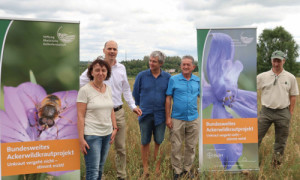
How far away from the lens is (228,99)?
13.8ft

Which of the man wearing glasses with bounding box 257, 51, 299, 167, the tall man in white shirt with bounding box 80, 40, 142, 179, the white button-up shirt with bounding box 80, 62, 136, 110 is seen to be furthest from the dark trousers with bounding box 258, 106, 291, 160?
the white button-up shirt with bounding box 80, 62, 136, 110

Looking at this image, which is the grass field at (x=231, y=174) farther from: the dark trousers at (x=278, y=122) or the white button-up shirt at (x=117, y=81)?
the white button-up shirt at (x=117, y=81)

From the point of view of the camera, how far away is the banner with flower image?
4.13 meters

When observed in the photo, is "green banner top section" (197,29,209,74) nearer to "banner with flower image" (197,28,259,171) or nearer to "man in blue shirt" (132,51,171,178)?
"banner with flower image" (197,28,259,171)

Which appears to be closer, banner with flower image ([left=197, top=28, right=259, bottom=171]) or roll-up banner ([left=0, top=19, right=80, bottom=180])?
roll-up banner ([left=0, top=19, right=80, bottom=180])

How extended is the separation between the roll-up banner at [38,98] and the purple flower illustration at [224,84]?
2073 mm

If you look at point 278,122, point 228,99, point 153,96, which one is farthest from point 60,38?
point 278,122

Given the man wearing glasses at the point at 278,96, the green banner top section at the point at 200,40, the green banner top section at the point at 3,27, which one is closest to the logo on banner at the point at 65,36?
the green banner top section at the point at 3,27

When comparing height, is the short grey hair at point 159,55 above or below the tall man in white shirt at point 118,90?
above

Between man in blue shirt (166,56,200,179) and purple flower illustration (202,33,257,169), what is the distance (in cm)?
23

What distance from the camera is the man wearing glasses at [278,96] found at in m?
4.57

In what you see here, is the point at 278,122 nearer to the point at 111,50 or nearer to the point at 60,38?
the point at 111,50

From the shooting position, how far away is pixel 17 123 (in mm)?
3051

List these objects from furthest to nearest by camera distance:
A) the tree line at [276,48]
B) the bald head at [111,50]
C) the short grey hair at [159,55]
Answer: the tree line at [276,48] → the short grey hair at [159,55] → the bald head at [111,50]
